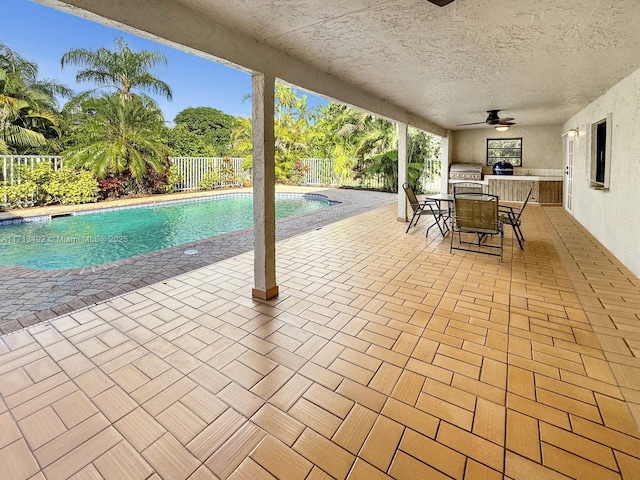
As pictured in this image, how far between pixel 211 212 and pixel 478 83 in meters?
7.03

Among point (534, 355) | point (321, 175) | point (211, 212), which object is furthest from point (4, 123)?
point (534, 355)

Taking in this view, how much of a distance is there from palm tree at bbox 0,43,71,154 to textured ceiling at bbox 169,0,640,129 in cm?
1138

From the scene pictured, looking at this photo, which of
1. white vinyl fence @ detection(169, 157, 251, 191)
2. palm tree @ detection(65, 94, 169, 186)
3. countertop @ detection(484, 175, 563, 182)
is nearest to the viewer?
countertop @ detection(484, 175, 563, 182)

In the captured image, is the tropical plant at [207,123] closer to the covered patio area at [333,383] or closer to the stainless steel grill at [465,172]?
the stainless steel grill at [465,172]

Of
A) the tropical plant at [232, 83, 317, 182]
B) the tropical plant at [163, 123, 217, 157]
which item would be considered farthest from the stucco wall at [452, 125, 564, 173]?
the tropical plant at [163, 123, 217, 157]

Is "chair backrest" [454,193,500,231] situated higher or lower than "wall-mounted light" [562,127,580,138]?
lower

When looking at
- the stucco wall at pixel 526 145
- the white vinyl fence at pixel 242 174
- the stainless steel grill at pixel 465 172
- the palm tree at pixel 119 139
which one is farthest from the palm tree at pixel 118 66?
the stucco wall at pixel 526 145

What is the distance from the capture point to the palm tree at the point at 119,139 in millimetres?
9453

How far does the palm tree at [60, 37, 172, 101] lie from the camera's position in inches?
410

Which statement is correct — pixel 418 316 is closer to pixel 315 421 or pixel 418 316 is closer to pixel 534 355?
pixel 534 355

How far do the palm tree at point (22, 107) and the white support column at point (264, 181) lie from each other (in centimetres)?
1107

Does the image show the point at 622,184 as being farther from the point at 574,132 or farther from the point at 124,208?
the point at 124,208

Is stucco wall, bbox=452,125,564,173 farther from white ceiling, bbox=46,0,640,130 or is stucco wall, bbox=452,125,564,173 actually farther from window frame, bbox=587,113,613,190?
white ceiling, bbox=46,0,640,130

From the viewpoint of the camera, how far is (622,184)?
413cm
